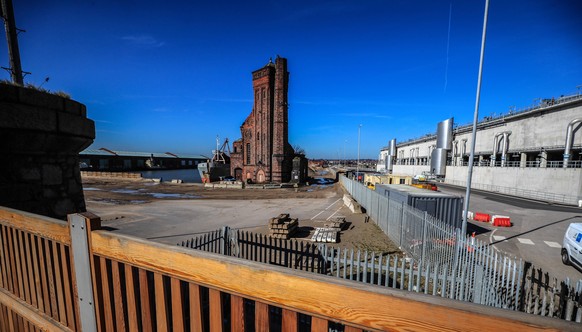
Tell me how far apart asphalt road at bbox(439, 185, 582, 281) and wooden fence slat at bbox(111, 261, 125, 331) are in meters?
11.0

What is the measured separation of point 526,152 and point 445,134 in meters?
12.7

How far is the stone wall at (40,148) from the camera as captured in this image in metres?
3.33

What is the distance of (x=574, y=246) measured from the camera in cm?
762

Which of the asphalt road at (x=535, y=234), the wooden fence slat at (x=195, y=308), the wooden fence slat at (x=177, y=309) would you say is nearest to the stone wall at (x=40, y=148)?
the wooden fence slat at (x=177, y=309)

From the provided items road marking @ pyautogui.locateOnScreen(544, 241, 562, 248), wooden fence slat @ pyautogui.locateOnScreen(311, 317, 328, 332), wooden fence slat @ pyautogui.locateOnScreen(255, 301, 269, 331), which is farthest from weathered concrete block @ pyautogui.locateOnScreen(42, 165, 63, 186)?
road marking @ pyautogui.locateOnScreen(544, 241, 562, 248)

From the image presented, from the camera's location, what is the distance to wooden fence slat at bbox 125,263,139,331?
1739 millimetres

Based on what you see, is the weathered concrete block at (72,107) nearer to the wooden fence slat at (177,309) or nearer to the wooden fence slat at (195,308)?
the wooden fence slat at (177,309)

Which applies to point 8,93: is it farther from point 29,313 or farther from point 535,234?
point 535,234

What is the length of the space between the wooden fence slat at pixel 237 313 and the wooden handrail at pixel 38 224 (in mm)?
1627

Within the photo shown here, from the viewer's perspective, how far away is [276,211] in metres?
18.8

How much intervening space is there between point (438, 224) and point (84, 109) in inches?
374

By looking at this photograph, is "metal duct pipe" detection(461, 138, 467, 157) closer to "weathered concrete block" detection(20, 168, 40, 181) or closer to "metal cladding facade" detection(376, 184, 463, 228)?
"metal cladding facade" detection(376, 184, 463, 228)

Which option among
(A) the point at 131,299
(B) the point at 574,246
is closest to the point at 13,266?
(A) the point at 131,299

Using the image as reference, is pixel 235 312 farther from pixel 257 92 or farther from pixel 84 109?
pixel 257 92
